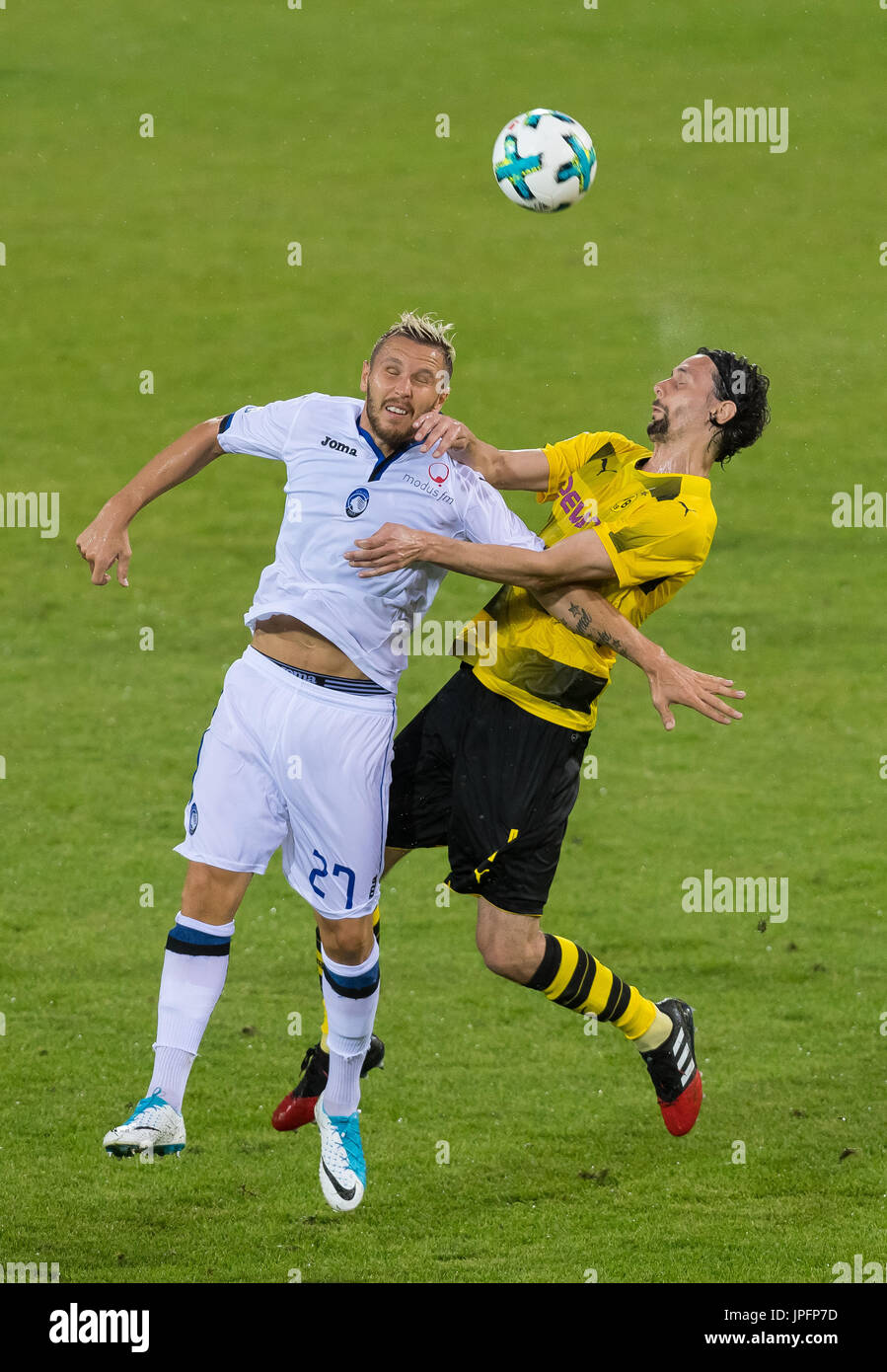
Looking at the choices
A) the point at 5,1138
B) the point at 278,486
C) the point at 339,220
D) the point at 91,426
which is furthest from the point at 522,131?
the point at 339,220

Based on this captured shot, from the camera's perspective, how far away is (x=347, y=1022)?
807 cm

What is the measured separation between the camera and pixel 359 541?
7129mm

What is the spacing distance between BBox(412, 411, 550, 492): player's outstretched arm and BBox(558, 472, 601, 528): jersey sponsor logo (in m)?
0.12

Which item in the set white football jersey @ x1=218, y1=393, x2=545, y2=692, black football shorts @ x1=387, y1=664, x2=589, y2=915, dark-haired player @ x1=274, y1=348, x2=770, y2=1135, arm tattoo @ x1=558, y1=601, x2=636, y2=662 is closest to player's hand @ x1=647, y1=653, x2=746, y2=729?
arm tattoo @ x1=558, y1=601, x2=636, y2=662

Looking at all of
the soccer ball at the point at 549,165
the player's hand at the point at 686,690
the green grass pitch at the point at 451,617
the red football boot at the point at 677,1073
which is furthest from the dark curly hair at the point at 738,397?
the green grass pitch at the point at 451,617

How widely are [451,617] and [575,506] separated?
11629 mm


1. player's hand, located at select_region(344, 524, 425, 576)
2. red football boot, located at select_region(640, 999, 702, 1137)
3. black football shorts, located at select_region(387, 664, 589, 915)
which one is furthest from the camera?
red football boot, located at select_region(640, 999, 702, 1137)

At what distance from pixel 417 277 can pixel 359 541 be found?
74.0 ft

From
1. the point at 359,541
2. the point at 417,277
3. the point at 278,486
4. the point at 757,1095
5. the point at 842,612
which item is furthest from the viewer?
the point at 417,277

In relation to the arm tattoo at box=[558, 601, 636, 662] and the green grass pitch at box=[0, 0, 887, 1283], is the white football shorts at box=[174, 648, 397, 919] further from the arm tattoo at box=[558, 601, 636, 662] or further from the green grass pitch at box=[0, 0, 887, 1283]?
the green grass pitch at box=[0, 0, 887, 1283]

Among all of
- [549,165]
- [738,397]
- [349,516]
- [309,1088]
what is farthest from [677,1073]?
[549,165]

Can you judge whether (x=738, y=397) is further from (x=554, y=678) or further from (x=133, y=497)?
(x=133, y=497)

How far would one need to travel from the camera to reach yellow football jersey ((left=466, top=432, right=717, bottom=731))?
7.96m

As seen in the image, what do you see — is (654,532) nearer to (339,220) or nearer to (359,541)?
(359,541)
